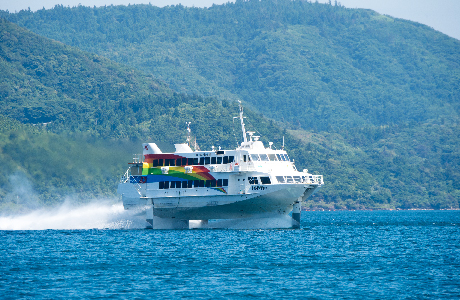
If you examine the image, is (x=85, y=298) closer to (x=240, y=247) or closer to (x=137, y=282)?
(x=137, y=282)

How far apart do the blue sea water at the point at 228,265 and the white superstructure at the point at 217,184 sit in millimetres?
2179

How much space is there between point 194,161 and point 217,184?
301cm

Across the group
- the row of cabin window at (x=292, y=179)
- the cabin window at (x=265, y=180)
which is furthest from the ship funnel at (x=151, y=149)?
the row of cabin window at (x=292, y=179)

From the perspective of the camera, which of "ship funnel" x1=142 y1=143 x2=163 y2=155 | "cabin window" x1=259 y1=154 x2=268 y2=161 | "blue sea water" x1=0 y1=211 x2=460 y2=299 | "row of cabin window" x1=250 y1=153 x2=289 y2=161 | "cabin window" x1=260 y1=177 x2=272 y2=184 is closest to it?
"blue sea water" x1=0 y1=211 x2=460 y2=299

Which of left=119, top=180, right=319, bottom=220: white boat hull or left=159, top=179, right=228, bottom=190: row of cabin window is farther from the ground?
left=159, top=179, right=228, bottom=190: row of cabin window

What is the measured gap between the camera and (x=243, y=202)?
206ft

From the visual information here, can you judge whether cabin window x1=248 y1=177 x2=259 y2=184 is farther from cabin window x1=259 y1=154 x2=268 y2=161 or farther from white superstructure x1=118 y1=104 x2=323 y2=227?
cabin window x1=259 y1=154 x2=268 y2=161

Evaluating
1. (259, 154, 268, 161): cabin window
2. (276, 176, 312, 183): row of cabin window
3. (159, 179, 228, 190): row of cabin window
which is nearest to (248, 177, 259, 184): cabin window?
(276, 176, 312, 183): row of cabin window

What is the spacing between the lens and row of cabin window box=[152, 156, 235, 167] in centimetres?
6369

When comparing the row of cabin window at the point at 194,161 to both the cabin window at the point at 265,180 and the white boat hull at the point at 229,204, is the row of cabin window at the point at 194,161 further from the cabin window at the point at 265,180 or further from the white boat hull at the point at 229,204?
the cabin window at the point at 265,180

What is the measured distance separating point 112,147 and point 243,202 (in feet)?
110

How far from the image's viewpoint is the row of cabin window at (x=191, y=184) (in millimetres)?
63531

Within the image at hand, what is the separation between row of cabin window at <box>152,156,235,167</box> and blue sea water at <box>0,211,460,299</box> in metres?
6.04

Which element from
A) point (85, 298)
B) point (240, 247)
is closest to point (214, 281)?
point (85, 298)
